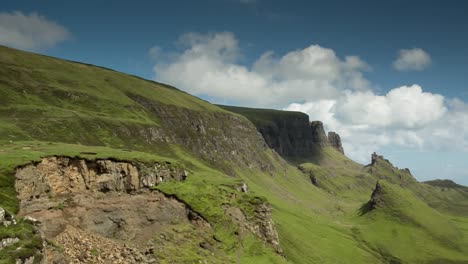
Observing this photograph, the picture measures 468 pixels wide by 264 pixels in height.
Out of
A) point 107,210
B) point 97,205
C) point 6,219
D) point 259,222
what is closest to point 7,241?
point 6,219

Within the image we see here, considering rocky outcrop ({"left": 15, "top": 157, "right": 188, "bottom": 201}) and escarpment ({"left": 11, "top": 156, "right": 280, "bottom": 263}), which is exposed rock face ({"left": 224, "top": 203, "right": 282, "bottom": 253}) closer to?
escarpment ({"left": 11, "top": 156, "right": 280, "bottom": 263})

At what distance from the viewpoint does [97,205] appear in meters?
59.7

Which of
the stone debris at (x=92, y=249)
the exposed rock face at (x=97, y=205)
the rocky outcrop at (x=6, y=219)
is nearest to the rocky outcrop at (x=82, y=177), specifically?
the exposed rock face at (x=97, y=205)

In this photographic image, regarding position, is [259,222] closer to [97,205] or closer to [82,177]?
[97,205]

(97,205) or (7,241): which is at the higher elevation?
(7,241)

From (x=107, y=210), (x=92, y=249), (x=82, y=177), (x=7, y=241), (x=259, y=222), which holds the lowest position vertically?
(x=92, y=249)

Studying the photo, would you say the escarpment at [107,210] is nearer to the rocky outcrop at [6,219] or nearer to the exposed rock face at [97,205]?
the exposed rock face at [97,205]

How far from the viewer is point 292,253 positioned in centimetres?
11812

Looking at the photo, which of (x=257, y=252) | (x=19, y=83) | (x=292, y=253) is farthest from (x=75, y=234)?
(x=19, y=83)

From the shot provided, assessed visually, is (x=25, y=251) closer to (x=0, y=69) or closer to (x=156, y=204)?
(x=156, y=204)

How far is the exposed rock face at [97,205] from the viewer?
4934cm

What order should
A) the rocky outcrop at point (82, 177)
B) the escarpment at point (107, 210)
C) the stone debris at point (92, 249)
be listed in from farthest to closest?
the rocky outcrop at point (82, 177) → the escarpment at point (107, 210) → the stone debris at point (92, 249)

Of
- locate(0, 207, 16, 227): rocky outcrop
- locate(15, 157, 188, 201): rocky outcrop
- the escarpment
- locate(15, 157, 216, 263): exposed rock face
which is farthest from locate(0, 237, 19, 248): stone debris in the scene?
locate(15, 157, 188, 201): rocky outcrop

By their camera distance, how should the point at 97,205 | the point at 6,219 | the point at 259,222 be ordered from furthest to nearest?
the point at 259,222, the point at 97,205, the point at 6,219
